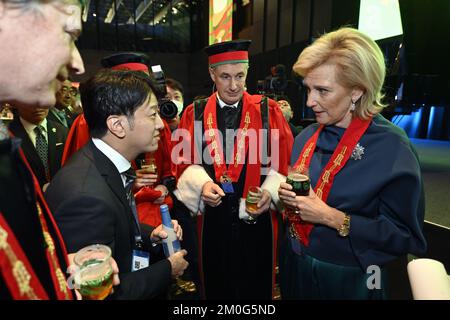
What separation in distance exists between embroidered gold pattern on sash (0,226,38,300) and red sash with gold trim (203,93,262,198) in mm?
1622

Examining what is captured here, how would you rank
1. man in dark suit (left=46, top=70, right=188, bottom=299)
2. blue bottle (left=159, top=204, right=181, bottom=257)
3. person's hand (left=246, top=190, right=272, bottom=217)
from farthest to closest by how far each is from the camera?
person's hand (left=246, top=190, right=272, bottom=217) < blue bottle (left=159, top=204, right=181, bottom=257) < man in dark suit (left=46, top=70, right=188, bottom=299)

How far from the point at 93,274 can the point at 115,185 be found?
430 millimetres

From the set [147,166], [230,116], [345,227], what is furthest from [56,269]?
[230,116]

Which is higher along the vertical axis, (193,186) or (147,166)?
(147,166)

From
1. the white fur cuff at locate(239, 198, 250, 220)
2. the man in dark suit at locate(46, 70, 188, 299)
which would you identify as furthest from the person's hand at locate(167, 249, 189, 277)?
the white fur cuff at locate(239, 198, 250, 220)

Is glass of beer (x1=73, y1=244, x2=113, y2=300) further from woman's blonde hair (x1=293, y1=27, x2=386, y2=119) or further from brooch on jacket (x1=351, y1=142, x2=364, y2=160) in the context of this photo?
woman's blonde hair (x1=293, y1=27, x2=386, y2=119)

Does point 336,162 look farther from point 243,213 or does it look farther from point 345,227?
point 243,213

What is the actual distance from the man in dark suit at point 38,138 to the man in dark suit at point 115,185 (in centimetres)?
97

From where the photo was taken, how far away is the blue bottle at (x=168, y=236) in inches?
53.9

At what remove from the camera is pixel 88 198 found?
1.01 metres

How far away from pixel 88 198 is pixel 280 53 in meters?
8.81

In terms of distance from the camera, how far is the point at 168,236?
1.40 metres

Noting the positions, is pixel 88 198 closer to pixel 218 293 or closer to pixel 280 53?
pixel 218 293

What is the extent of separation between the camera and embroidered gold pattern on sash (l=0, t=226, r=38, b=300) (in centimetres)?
51
